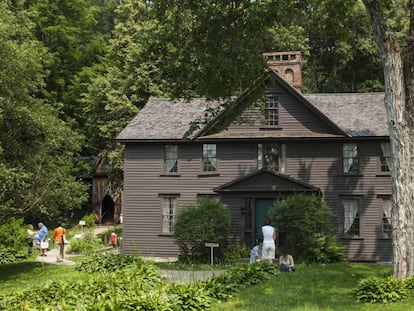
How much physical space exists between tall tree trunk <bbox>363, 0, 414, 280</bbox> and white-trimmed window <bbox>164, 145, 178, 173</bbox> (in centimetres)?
1569

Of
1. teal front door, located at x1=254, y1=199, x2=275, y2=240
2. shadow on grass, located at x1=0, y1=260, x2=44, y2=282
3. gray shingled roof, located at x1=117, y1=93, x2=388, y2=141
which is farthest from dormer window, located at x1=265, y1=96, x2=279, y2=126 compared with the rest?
shadow on grass, located at x1=0, y1=260, x2=44, y2=282

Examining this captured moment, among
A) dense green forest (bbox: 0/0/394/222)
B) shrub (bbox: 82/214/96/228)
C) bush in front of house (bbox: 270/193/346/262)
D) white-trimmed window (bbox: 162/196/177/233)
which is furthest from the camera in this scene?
shrub (bbox: 82/214/96/228)

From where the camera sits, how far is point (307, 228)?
22141 millimetres

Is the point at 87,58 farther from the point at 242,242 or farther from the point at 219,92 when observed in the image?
the point at 219,92

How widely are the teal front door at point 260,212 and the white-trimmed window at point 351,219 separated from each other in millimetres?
3799

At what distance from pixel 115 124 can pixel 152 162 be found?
407 inches

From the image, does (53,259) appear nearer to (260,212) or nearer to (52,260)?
(52,260)

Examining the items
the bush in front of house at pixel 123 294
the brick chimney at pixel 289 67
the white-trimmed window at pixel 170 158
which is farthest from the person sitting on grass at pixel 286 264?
the brick chimney at pixel 289 67

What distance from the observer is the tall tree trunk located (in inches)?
501

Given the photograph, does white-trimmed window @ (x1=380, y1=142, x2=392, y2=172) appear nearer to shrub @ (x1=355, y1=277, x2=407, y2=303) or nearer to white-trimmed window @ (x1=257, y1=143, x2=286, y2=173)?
white-trimmed window @ (x1=257, y1=143, x2=286, y2=173)

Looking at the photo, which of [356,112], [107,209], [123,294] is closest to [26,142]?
[123,294]

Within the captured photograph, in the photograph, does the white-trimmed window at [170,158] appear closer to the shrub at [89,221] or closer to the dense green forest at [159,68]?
the dense green forest at [159,68]

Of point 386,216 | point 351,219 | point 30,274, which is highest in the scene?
point 386,216

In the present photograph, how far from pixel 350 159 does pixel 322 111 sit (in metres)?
3.12
